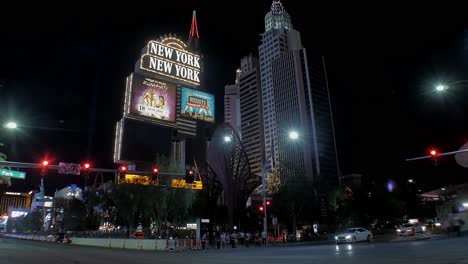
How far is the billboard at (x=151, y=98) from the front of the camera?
265ft

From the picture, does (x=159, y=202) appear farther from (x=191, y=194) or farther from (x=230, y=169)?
(x=230, y=169)

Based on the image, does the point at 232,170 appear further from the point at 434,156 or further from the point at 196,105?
the point at 434,156

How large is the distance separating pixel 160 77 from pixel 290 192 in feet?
150

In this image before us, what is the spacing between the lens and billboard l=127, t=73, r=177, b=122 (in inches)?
3184

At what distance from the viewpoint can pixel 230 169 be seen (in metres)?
64.4

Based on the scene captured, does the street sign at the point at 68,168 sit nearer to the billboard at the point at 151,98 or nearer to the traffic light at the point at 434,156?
the traffic light at the point at 434,156

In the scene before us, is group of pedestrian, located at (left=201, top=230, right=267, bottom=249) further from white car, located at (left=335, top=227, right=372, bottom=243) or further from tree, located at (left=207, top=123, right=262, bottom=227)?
tree, located at (left=207, top=123, right=262, bottom=227)

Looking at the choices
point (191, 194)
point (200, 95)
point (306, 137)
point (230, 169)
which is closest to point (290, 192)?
point (230, 169)

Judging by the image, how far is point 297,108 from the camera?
165250 mm

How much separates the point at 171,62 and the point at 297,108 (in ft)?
285

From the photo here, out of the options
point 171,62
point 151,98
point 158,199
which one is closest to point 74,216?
point 151,98

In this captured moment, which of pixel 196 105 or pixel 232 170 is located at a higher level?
pixel 196 105

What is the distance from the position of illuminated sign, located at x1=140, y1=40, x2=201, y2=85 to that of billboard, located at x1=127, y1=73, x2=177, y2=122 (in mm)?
3895

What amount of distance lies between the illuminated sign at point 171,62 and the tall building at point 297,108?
72426 mm
